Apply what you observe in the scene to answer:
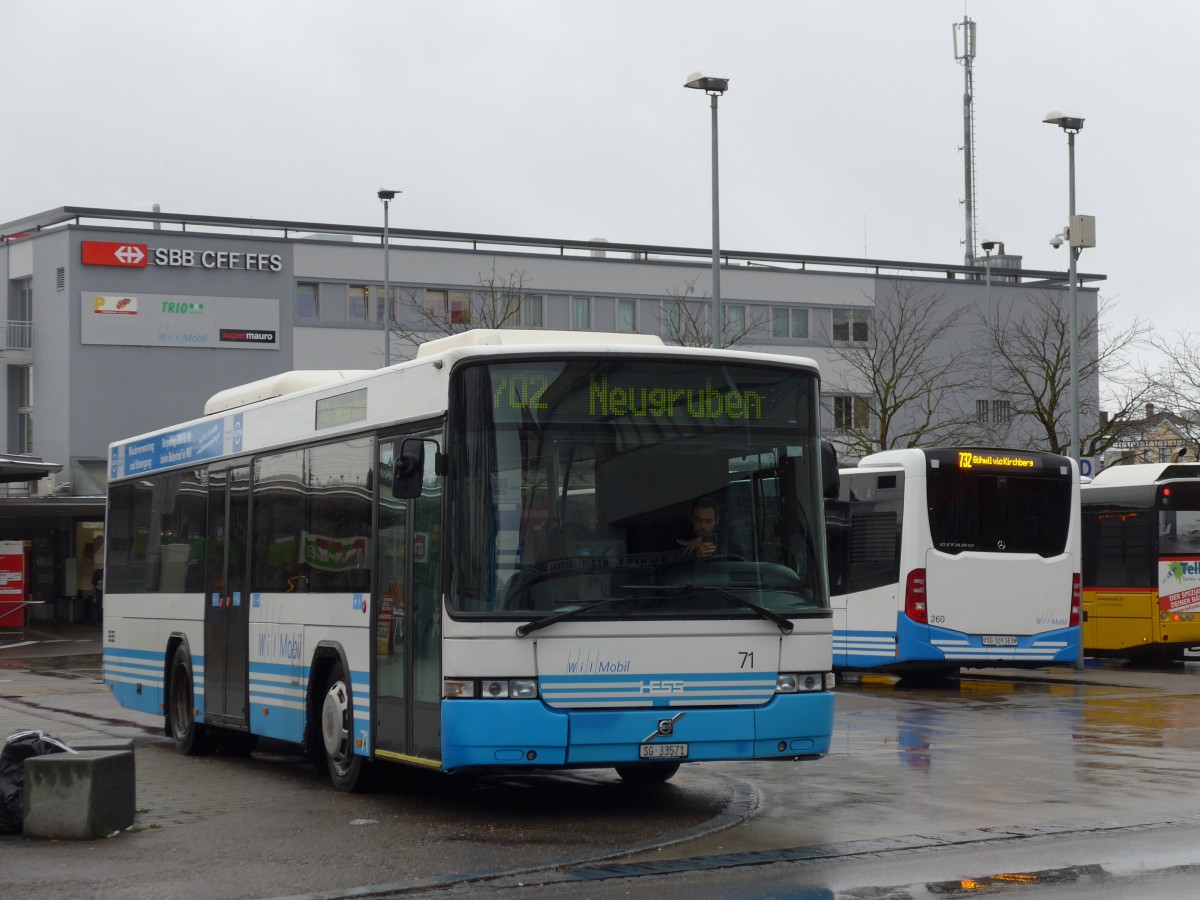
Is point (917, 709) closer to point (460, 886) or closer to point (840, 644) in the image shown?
point (840, 644)

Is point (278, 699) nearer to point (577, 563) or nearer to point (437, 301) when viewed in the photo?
point (577, 563)

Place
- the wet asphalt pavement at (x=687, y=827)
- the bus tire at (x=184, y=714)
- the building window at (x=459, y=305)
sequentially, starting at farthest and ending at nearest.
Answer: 1. the building window at (x=459, y=305)
2. the bus tire at (x=184, y=714)
3. the wet asphalt pavement at (x=687, y=827)

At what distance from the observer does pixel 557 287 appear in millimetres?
59688

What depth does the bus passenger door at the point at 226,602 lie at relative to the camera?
47.0ft

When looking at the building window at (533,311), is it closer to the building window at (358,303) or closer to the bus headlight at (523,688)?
the building window at (358,303)

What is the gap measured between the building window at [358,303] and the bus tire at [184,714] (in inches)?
1650

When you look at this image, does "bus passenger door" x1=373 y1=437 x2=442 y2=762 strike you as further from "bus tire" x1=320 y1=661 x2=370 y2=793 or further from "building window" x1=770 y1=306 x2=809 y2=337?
"building window" x1=770 y1=306 x2=809 y2=337

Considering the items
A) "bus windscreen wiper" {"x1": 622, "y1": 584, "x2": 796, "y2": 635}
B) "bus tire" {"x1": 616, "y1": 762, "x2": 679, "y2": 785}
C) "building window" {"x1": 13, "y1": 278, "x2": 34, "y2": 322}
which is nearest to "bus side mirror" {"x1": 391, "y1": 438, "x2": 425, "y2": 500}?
"bus windscreen wiper" {"x1": 622, "y1": 584, "x2": 796, "y2": 635}

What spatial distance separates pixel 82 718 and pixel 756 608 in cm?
1195

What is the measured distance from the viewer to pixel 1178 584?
27219mm

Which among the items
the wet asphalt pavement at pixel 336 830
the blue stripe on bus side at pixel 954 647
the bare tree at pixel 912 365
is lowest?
the wet asphalt pavement at pixel 336 830

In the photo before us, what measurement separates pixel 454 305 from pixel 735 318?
33.2 ft

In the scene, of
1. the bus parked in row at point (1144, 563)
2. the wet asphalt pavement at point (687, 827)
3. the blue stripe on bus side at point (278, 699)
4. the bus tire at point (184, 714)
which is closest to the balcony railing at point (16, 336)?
the bus parked in row at point (1144, 563)

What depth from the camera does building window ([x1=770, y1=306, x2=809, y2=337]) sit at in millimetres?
62594
